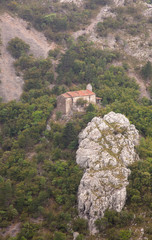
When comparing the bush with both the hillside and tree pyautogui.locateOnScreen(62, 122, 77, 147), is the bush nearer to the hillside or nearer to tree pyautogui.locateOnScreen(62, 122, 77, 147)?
the hillside

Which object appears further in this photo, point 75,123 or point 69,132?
point 75,123

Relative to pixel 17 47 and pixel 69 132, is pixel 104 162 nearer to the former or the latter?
pixel 69 132

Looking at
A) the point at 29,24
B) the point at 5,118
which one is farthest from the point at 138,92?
the point at 29,24

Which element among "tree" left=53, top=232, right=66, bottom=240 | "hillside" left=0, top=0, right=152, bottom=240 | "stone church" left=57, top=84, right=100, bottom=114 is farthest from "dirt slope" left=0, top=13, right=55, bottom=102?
"tree" left=53, top=232, right=66, bottom=240

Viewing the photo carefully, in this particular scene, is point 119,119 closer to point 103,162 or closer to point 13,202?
point 103,162

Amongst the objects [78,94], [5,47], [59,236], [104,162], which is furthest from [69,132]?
[5,47]

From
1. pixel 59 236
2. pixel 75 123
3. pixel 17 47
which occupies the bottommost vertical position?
pixel 59 236
